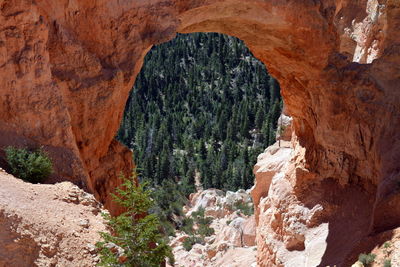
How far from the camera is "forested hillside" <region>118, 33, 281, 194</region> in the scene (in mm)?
61562

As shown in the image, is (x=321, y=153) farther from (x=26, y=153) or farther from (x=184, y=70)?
(x=184, y=70)

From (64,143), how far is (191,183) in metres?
47.1

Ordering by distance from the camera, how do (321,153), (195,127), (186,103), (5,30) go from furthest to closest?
(186,103)
(195,127)
(321,153)
(5,30)

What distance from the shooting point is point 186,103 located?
75000 millimetres

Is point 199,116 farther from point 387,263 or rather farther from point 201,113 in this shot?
point 387,263

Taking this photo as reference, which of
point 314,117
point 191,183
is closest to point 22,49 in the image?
point 314,117

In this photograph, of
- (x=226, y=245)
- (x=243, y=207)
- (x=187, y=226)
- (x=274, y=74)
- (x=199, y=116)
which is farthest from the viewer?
(x=199, y=116)

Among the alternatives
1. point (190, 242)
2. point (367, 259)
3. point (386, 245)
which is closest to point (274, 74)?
point (386, 245)

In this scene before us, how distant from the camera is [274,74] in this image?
21609mm

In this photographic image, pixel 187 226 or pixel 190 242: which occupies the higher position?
pixel 190 242

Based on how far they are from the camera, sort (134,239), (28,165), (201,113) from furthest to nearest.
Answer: (201,113) < (28,165) < (134,239)

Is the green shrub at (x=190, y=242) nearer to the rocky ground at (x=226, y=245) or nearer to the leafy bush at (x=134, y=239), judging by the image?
the rocky ground at (x=226, y=245)

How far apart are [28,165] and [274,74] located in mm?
13128

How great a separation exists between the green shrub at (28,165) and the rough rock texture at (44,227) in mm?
413
